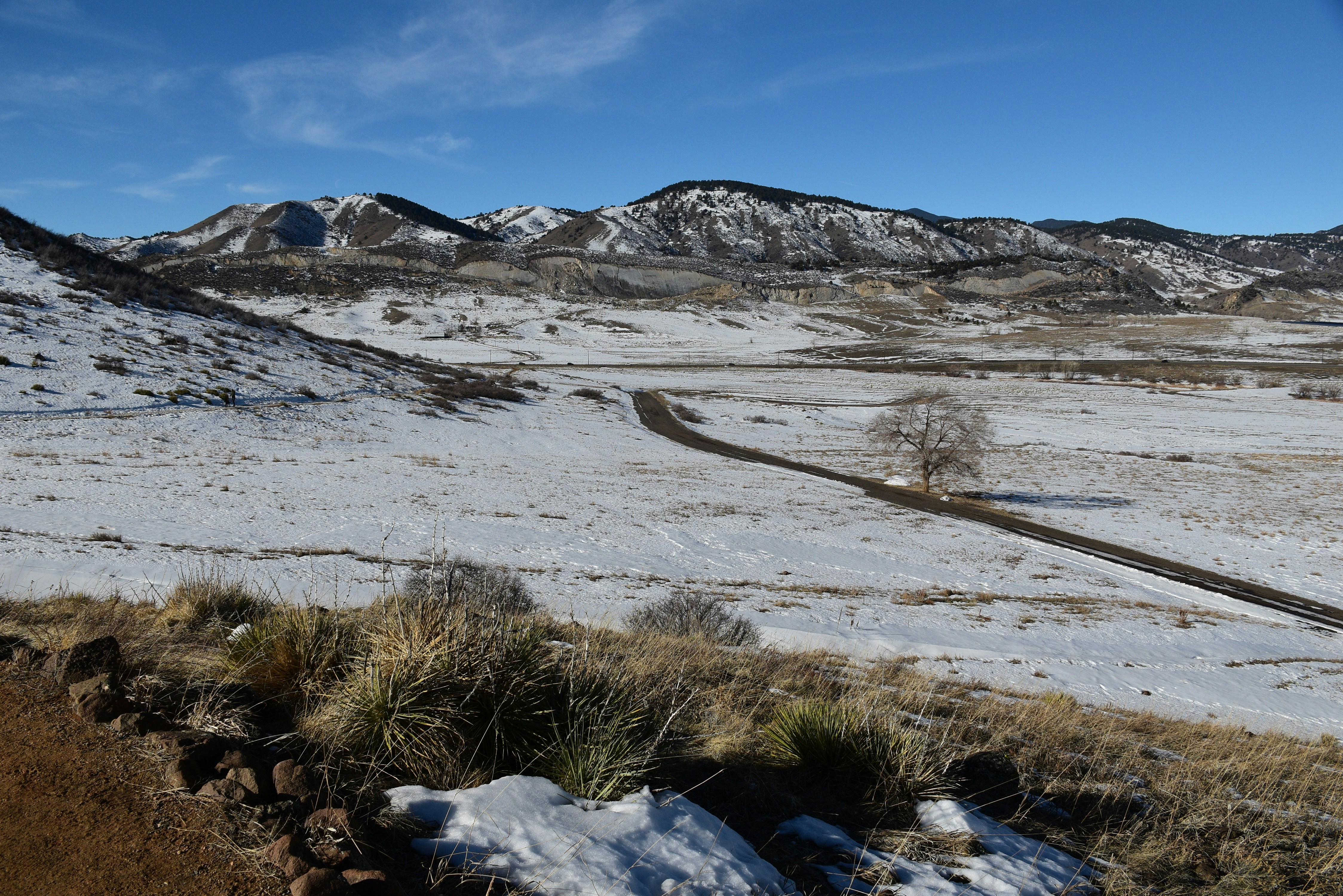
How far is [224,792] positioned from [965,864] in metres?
3.71

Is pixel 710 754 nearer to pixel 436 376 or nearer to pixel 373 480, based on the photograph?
pixel 373 480

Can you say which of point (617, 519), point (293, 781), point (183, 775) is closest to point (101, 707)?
point (183, 775)

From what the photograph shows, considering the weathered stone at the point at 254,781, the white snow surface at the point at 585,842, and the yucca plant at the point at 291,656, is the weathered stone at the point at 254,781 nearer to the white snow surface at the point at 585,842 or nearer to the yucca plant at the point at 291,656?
the white snow surface at the point at 585,842

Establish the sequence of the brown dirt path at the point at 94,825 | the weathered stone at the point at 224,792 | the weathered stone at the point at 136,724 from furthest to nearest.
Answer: the weathered stone at the point at 136,724
the weathered stone at the point at 224,792
the brown dirt path at the point at 94,825

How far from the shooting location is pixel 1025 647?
1481cm

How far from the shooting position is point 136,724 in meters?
3.46

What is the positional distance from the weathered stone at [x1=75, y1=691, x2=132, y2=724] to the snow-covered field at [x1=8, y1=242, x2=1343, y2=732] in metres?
2.72

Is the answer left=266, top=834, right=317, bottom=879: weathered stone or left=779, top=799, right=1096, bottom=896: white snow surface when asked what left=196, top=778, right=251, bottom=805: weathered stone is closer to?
left=266, top=834, right=317, bottom=879: weathered stone

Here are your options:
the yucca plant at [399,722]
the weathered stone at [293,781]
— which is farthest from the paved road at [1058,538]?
the weathered stone at [293,781]

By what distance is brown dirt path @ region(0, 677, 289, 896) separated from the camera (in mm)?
2615

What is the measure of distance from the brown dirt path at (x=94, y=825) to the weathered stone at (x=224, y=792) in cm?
5

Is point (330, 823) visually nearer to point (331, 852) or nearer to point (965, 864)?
point (331, 852)

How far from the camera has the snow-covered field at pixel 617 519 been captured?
13.4 meters

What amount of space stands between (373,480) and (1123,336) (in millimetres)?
131621
